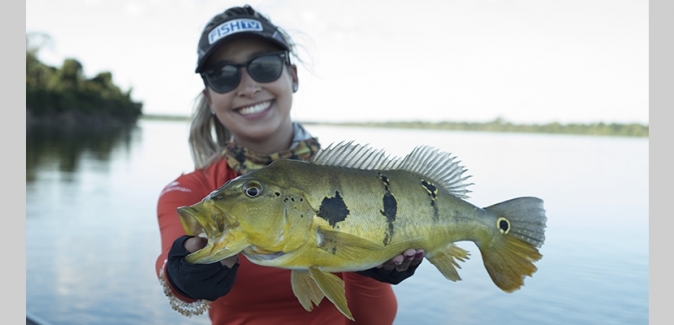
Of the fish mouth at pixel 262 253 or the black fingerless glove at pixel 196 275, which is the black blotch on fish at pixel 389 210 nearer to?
the fish mouth at pixel 262 253

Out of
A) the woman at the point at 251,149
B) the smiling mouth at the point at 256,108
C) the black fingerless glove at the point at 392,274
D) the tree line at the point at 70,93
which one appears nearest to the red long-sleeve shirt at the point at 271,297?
the woman at the point at 251,149

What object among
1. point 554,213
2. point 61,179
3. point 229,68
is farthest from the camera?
point 61,179

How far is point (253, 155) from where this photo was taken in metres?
3.73

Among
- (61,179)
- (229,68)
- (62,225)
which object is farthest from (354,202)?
(61,179)

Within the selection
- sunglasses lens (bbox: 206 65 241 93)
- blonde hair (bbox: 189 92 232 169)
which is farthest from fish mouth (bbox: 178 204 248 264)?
blonde hair (bbox: 189 92 232 169)

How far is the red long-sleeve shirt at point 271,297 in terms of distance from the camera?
3.25m

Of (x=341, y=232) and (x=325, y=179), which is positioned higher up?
(x=325, y=179)

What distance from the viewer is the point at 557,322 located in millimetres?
9656

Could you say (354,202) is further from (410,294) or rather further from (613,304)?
(613,304)

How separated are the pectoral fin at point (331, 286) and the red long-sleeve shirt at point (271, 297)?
0.95m

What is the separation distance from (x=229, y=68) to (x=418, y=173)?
5.21 ft

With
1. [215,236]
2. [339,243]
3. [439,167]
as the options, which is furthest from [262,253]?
[439,167]

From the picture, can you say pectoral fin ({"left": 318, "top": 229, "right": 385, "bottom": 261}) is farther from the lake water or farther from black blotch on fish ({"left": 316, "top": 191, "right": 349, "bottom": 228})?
the lake water

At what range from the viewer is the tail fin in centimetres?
263
